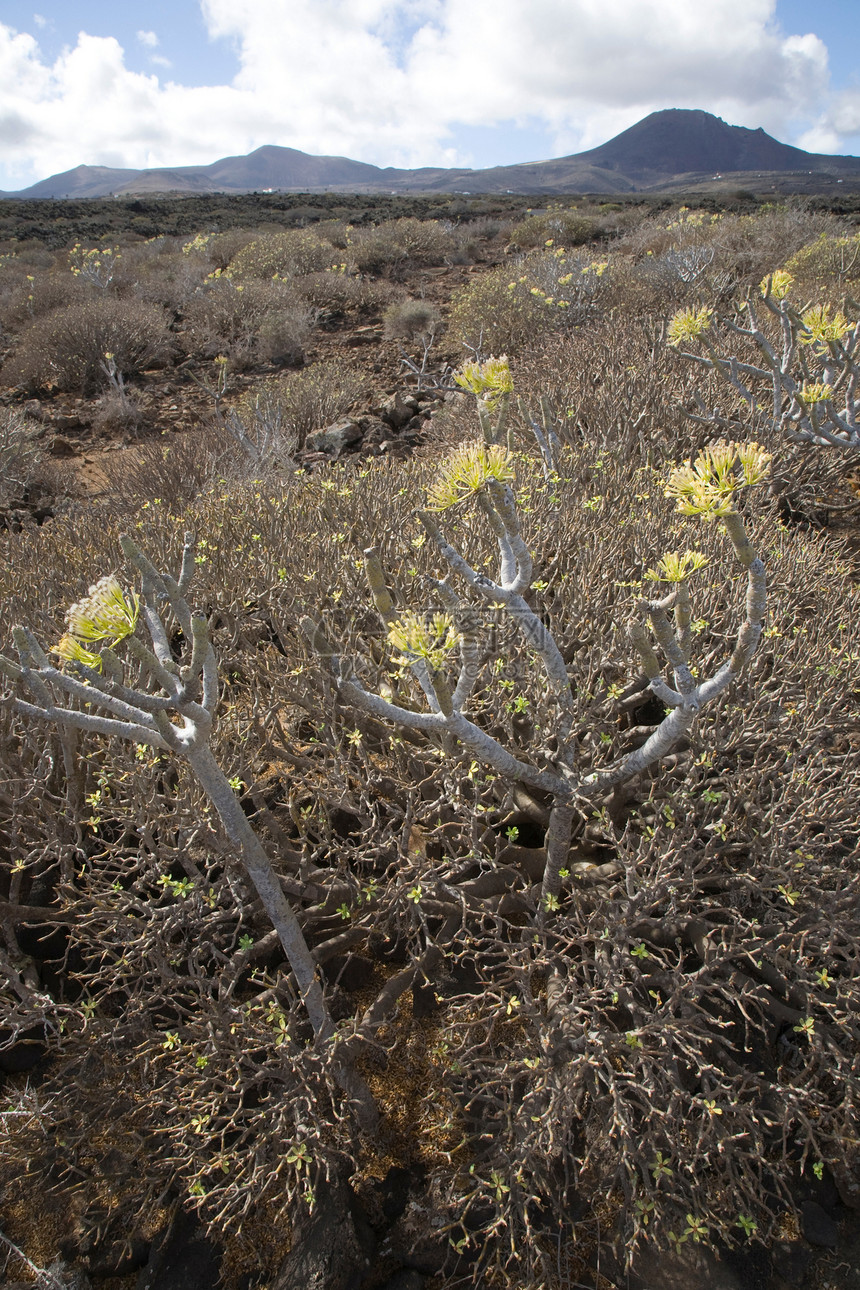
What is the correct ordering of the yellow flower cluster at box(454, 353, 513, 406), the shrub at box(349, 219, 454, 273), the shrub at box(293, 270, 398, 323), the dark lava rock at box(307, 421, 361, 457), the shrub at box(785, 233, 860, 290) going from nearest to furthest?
1. the yellow flower cluster at box(454, 353, 513, 406)
2. the dark lava rock at box(307, 421, 361, 457)
3. the shrub at box(785, 233, 860, 290)
4. the shrub at box(293, 270, 398, 323)
5. the shrub at box(349, 219, 454, 273)

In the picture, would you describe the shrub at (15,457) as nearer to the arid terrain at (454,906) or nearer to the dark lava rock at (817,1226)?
the arid terrain at (454,906)

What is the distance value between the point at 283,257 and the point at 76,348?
620 cm

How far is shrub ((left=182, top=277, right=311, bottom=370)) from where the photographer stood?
10.6m

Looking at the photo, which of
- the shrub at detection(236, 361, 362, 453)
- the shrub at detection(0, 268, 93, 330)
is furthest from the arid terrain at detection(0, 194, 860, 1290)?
the shrub at detection(0, 268, 93, 330)

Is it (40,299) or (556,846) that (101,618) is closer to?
(556,846)

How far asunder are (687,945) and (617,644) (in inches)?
45.9

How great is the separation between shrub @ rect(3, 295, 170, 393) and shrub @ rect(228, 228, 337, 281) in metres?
4.09

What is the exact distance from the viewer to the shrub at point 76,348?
9.91 metres

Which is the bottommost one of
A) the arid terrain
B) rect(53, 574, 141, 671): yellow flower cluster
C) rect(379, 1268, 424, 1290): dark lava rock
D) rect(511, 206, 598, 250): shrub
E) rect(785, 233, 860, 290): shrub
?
rect(379, 1268, 424, 1290): dark lava rock

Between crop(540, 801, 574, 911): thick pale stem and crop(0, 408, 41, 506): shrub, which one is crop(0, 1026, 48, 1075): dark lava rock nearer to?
crop(540, 801, 574, 911): thick pale stem

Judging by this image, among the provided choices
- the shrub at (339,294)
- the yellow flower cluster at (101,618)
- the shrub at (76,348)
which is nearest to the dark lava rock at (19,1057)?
the yellow flower cluster at (101,618)

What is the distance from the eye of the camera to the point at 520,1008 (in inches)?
82.0

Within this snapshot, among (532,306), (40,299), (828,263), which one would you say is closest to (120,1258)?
(532,306)

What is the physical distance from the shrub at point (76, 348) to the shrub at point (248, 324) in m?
1.23
